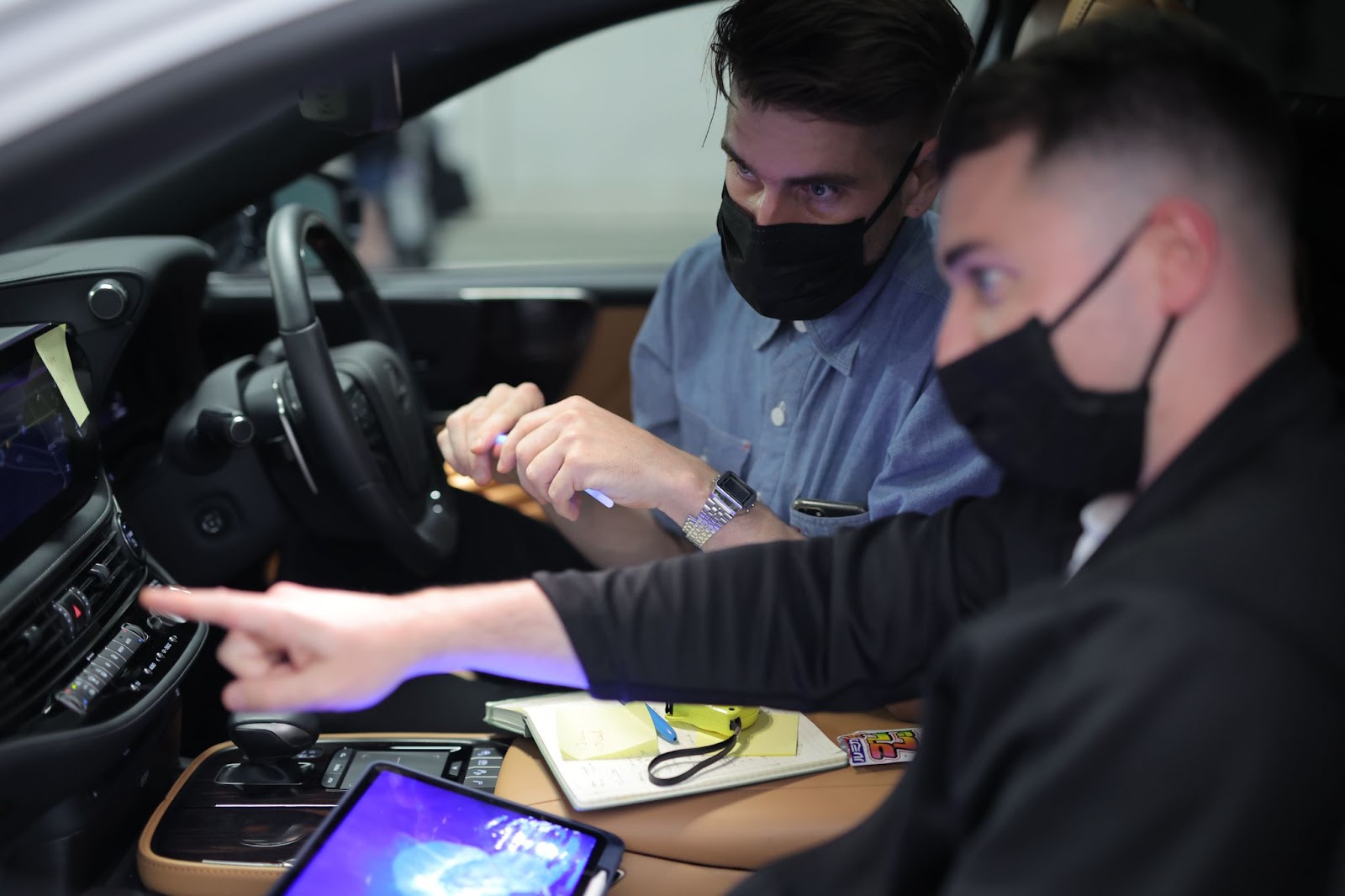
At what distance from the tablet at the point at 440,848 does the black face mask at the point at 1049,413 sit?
0.62 m

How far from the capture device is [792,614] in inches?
44.4

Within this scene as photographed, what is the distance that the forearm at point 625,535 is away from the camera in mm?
1812

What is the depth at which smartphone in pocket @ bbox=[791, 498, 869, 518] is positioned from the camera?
158 cm

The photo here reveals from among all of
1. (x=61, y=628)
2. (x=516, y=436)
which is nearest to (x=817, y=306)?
(x=516, y=436)

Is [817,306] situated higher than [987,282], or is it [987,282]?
[987,282]

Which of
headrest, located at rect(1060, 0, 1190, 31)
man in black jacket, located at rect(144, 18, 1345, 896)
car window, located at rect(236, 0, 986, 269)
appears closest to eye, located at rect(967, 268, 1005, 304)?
man in black jacket, located at rect(144, 18, 1345, 896)

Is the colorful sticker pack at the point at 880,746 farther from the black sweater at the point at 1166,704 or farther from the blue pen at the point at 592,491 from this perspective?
the black sweater at the point at 1166,704

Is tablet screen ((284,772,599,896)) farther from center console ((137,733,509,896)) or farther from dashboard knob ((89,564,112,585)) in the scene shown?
dashboard knob ((89,564,112,585))

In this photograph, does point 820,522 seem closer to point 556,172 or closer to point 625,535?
point 625,535

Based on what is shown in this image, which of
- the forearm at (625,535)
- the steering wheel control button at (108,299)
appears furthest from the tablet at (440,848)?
the steering wheel control button at (108,299)

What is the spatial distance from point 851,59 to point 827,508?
582 mm

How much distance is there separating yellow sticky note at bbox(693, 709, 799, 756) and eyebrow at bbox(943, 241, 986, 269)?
681 mm

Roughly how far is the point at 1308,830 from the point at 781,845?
73 centimetres

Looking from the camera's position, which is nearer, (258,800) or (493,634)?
(493,634)
